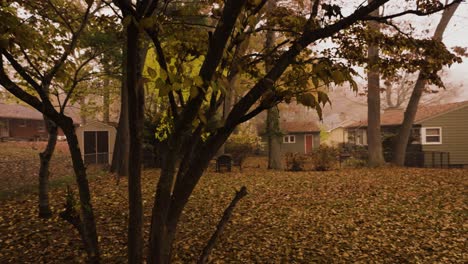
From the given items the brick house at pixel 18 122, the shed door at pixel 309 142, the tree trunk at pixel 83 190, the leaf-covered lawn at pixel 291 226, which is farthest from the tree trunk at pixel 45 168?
the brick house at pixel 18 122

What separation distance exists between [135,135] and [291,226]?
6.01 m

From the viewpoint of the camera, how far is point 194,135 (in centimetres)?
267

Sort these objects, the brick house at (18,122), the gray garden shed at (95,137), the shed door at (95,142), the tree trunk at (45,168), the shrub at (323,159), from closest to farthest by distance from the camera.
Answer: the tree trunk at (45,168)
the shrub at (323,159)
the gray garden shed at (95,137)
the shed door at (95,142)
the brick house at (18,122)

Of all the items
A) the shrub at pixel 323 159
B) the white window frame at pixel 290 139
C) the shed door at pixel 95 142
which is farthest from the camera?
the white window frame at pixel 290 139

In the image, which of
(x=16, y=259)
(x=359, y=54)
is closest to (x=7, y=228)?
(x=16, y=259)

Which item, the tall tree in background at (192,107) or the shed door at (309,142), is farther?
the shed door at (309,142)

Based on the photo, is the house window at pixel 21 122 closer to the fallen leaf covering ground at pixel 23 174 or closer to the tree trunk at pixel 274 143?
the fallen leaf covering ground at pixel 23 174

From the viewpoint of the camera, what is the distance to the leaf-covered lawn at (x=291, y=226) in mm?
5762

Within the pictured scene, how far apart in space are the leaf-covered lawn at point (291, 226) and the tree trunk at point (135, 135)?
2.97 m

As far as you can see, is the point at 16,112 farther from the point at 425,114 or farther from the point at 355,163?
the point at 425,114

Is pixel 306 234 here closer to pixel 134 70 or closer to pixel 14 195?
pixel 134 70

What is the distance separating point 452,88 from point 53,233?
195ft

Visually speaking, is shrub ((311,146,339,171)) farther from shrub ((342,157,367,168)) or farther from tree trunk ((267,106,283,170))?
shrub ((342,157,367,168))

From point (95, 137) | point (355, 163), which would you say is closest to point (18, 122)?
point (95, 137)
